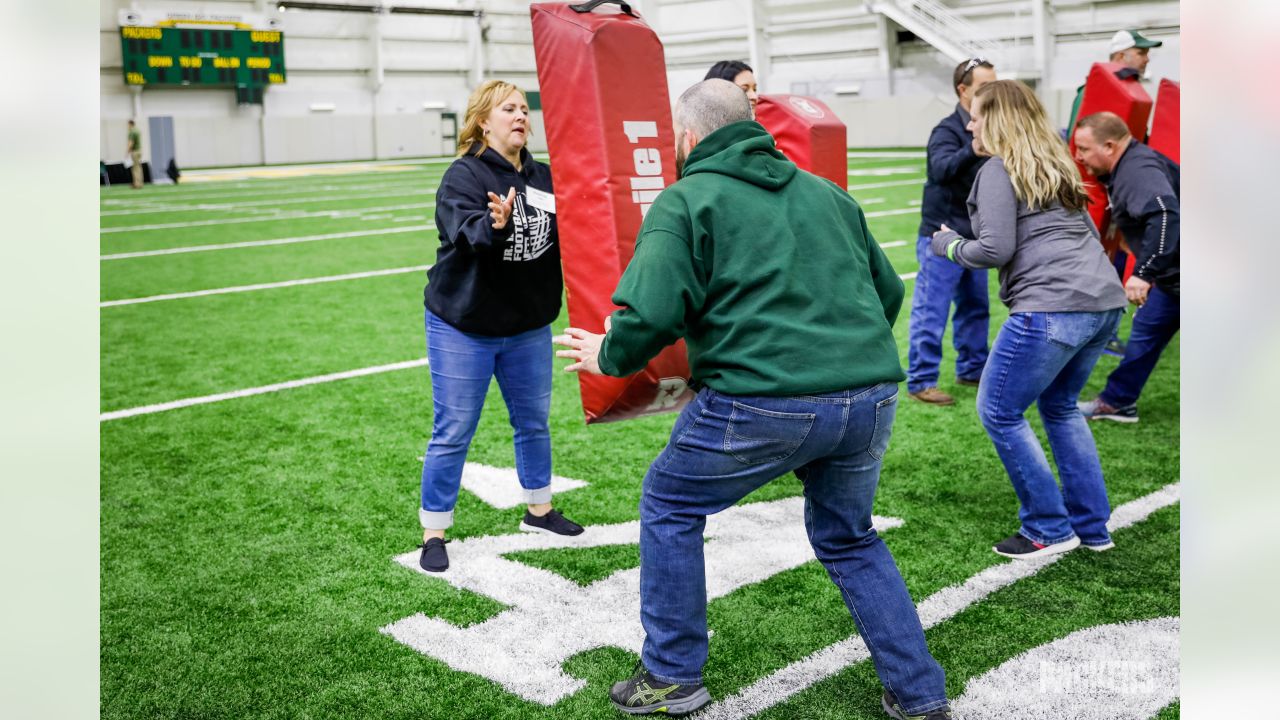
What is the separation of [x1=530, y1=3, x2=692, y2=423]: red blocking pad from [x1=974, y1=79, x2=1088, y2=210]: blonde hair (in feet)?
4.39

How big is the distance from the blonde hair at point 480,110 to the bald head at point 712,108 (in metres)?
1.29

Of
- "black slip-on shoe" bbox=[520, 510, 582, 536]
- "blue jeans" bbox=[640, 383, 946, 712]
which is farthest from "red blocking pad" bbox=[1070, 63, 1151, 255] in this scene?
"blue jeans" bbox=[640, 383, 946, 712]

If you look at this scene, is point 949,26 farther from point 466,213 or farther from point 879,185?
point 466,213

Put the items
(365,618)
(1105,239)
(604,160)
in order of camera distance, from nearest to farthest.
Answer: (604,160), (365,618), (1105,239)

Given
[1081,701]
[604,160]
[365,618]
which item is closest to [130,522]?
[365,618]

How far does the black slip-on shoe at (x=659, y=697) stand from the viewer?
3.27m

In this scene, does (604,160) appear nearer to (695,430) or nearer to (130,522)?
(695,430)

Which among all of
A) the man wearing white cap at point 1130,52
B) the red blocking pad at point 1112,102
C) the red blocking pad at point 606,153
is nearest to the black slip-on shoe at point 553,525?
the red blocking pad at point 606,153

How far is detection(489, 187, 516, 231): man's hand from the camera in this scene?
12.9ft

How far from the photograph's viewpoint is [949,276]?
715 cm

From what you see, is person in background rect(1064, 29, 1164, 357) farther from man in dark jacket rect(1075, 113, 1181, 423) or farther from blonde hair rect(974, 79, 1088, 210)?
blonde hair rect(974, 79, 1088, 210)

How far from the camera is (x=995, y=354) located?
4375mm

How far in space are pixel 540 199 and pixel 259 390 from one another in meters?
4.19
